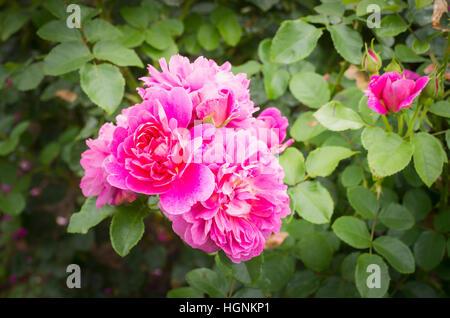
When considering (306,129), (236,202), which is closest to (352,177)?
(306,129)

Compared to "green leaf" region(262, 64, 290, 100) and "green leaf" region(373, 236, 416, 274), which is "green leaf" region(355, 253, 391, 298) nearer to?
"green leaf" region(373, 236, 416, 274)

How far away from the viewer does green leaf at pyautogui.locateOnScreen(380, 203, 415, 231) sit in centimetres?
99

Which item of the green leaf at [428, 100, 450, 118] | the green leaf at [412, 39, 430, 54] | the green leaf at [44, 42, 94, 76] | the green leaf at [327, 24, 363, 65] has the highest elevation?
the green leaf at [44, 42, 94, 76]

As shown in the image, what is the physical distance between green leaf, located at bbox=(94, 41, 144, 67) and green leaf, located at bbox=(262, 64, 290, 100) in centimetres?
37

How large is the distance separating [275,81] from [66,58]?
0.57 meters

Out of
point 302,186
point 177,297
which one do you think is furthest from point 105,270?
point 302,186

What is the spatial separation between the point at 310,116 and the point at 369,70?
216 millimetres

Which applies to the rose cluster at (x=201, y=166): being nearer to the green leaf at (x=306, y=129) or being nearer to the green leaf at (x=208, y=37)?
the green leaf at (x=306, y=129)

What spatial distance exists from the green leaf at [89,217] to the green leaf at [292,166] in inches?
15.9

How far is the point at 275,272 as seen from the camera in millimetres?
1038

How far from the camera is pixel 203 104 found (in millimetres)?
661

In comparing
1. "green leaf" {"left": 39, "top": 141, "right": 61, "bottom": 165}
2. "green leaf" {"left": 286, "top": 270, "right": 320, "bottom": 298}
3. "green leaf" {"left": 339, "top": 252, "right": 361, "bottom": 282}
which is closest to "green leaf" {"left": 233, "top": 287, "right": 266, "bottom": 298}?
"green leaf" {"left": 286, "top": 270, "right": 320, "bottom": 298}

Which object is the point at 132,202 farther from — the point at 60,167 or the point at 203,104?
the point at 60,167

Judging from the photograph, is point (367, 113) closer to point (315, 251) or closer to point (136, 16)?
point (315, 251)
